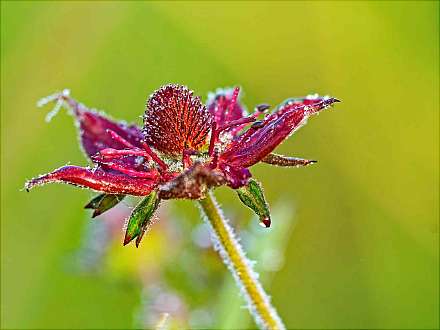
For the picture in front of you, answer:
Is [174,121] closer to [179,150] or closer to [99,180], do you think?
[179,150]

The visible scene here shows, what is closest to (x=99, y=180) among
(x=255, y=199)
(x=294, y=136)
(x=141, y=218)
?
(x=141, y=218)

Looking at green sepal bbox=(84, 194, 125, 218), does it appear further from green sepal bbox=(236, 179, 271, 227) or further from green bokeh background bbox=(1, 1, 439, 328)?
green bokeh background bbox=(1, 1, 439, 328)

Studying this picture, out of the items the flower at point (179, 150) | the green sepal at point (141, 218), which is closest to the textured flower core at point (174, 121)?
the flower at point (179, 150)

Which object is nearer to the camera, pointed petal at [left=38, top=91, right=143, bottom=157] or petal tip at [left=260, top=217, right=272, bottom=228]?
petal tip at [left=260, top=217, right=272, bottom=228]

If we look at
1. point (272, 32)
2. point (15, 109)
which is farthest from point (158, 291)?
point (272, 32)

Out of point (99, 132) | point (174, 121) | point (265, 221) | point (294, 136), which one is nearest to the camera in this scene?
point (265, 221)

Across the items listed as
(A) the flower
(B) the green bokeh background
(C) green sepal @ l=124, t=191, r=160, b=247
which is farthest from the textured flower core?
(B) the green bokeh background

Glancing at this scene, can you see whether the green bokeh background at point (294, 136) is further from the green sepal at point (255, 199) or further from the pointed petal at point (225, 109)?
the green sepal at point (255, 199)

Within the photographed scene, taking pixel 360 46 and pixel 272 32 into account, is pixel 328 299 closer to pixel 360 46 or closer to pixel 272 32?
pixel 360 46
